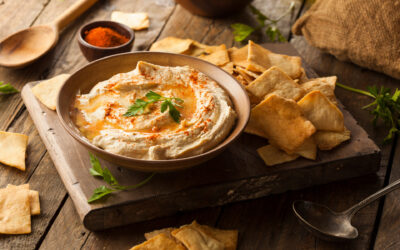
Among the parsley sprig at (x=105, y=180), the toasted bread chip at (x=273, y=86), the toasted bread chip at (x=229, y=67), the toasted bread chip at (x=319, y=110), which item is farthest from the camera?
the toasted bread chip at (x=229, y=67)

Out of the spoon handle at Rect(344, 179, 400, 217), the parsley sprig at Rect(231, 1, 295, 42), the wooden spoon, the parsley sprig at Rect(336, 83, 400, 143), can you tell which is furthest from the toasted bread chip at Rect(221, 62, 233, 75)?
the wooden spoon

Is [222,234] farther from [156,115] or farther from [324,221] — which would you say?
[156,115]

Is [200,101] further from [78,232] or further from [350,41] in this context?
[350,41]

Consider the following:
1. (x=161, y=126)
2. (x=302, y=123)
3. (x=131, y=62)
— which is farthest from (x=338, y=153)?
(x=131, y=62)

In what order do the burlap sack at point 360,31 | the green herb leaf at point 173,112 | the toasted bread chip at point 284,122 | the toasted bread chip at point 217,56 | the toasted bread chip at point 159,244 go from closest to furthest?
1. the toasted bread chip at point 159,244
2. the green herb leaf at point 173,112
3. the toasted bread chip at point 284,122
4. the toasted bread chip at point 217,56
5. the burlap sack at point 360,31

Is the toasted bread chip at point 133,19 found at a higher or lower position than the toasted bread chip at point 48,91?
higher

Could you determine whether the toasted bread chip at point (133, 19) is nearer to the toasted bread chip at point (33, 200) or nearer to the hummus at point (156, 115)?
the hummus at point (156, 115)

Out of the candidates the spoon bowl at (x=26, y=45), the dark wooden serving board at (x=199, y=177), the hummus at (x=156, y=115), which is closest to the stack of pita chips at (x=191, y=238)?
the dark wooden serving board at (x=199, y=177)
